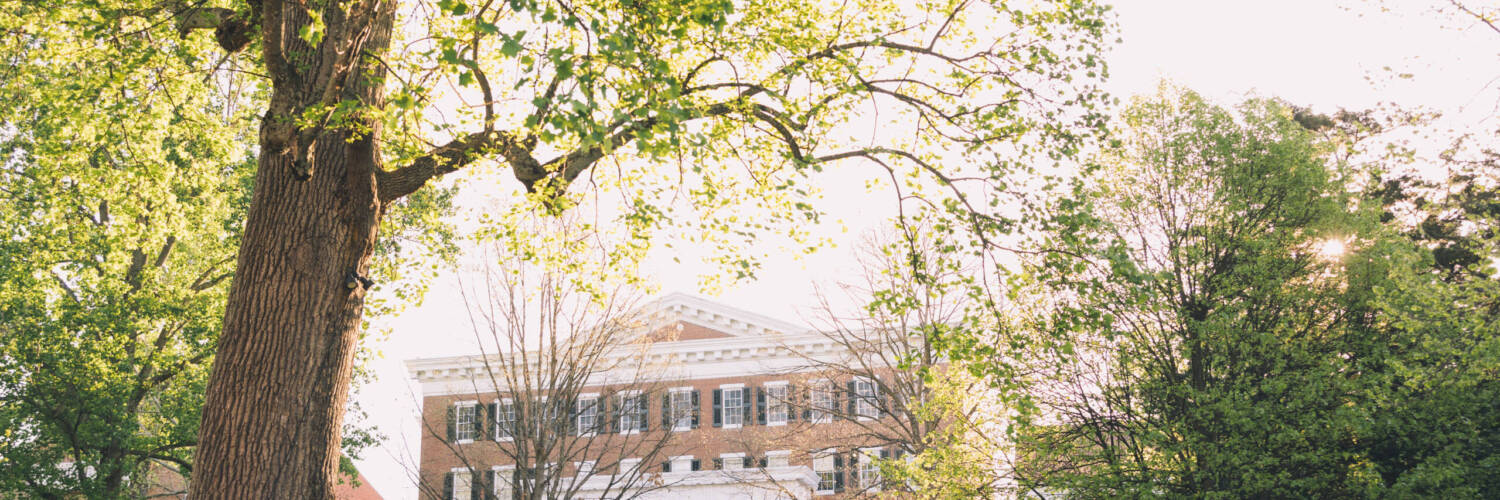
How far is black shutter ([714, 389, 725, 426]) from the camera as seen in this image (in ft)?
127

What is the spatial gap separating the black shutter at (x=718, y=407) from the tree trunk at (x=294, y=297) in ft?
98.7

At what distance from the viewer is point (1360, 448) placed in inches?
746

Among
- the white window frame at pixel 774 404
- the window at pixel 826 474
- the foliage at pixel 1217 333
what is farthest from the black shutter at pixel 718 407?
the foliage at pixel 1217 333

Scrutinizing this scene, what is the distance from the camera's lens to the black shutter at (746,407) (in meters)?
38.4

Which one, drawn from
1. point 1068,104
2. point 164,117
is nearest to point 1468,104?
point 1068,104

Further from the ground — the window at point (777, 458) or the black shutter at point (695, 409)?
the black shutter at point (695, 409)

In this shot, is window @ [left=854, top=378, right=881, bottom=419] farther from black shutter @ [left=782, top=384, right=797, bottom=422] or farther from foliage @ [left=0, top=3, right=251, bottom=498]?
foliage @ [left=0, top=3, right=251, bottom=498]

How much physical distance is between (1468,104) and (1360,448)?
621 centimetres

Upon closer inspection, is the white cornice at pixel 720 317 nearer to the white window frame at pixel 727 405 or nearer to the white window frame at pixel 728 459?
the white window frame at pixel 727 405

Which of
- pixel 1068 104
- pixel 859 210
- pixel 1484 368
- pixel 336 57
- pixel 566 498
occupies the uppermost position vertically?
pixel 859 210

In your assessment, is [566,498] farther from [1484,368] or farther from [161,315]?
[1484,368]

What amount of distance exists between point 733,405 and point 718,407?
54 centimetres

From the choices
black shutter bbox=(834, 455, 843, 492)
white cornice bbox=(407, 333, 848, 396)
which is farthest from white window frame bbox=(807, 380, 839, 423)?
white cornice bbox=(407, 333, 848, 396)

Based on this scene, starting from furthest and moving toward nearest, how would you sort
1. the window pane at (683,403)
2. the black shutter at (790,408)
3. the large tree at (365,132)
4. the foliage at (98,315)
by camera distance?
the window pane at (683,403)
the black shutter at (790,408)
the foliage at (98,315)
the large tree at (365,132)
